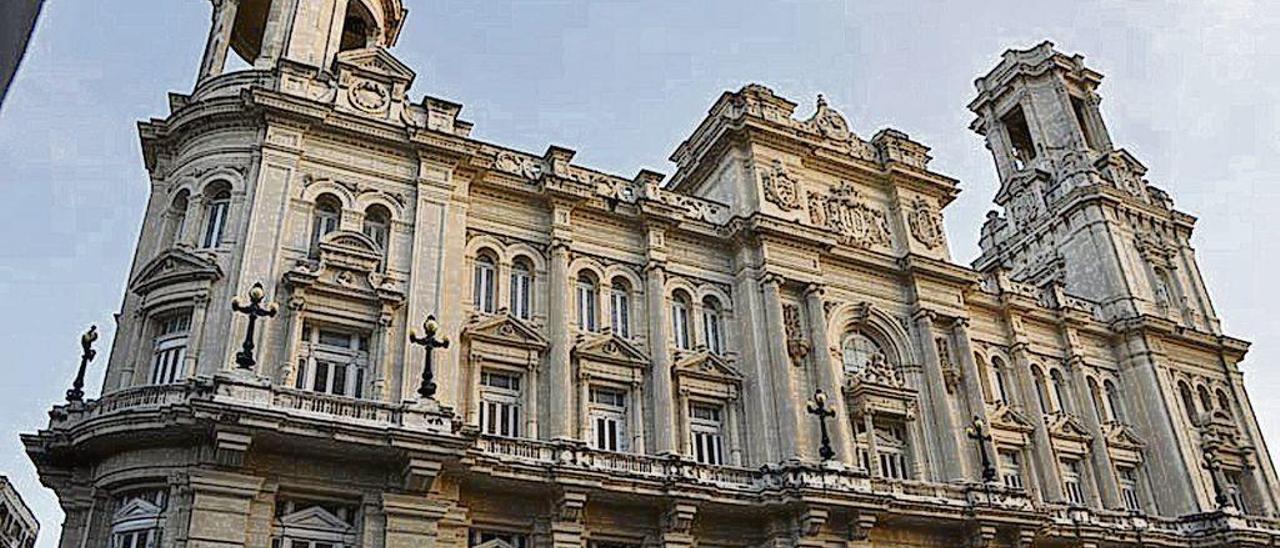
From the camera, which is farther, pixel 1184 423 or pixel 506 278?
pixel 1184 423

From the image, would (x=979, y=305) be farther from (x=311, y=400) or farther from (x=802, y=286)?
(x=311, y=400)

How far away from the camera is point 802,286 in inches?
1275

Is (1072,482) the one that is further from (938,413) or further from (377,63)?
(377,63)

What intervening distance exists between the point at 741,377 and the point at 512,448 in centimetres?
856

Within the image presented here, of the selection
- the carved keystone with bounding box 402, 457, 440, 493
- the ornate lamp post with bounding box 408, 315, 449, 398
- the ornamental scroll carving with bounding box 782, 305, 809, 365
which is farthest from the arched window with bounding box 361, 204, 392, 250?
the ornamental scroll carving with bounding box 782, 305, 809, 365

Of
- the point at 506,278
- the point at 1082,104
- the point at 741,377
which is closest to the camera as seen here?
the point at 506,278

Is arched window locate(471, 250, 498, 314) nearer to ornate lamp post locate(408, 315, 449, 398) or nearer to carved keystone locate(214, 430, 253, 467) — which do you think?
ornate lamp post locate(408, 315, 449, 398)

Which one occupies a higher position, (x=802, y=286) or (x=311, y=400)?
(x=802, y=286)

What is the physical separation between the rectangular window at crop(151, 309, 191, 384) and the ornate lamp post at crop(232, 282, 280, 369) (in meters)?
1.61

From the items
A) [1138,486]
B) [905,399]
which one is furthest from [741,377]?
[1138,486]

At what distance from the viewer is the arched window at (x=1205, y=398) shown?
41.7 m

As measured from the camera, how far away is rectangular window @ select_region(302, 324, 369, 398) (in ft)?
78.2

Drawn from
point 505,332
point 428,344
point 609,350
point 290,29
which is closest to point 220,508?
point 428,344

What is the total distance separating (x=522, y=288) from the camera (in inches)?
1135
